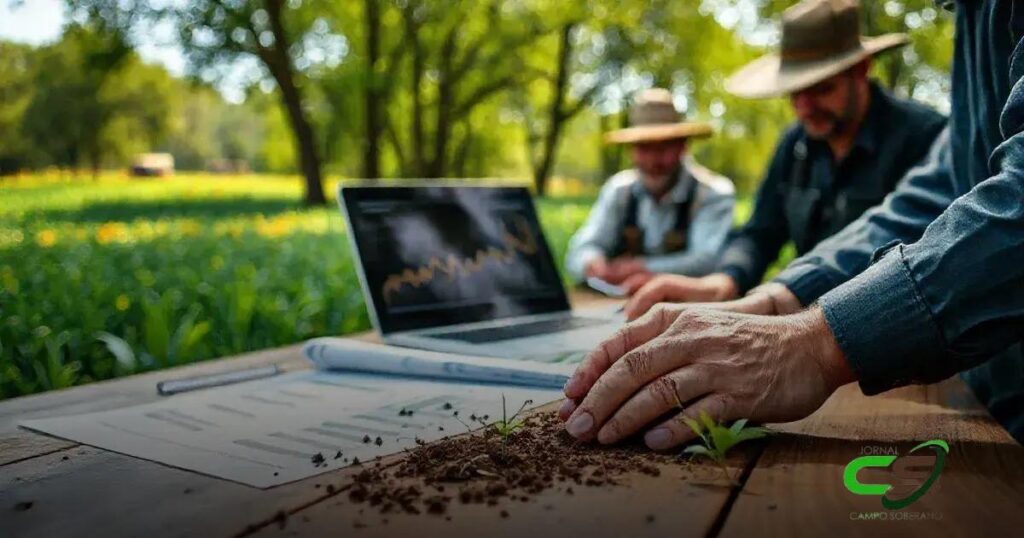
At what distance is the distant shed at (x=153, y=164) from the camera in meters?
10.1

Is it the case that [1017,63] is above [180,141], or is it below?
below

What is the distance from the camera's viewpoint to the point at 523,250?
7.83ft

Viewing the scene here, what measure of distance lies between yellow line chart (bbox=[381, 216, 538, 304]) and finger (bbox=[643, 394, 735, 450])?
1018 millimetres

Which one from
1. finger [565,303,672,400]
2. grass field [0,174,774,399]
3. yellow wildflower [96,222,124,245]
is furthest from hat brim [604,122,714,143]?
finger [565,303,672,400]

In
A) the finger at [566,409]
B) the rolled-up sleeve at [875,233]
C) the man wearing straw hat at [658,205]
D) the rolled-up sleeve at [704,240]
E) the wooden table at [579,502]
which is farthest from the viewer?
the man wearing straw hat at [658,205]

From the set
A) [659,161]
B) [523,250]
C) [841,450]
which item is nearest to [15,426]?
[841,450]

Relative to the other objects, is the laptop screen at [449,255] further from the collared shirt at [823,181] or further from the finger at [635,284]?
the collared shirt at [823,181]

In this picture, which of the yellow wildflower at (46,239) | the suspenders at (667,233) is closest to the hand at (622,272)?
the suspenders at (667,233)

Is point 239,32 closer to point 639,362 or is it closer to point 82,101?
point 82,101

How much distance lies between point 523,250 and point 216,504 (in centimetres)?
155

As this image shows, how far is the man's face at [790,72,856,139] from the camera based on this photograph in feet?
10.7

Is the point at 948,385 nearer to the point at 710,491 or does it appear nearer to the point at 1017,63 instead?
the point at 1017,63

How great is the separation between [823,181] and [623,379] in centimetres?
241

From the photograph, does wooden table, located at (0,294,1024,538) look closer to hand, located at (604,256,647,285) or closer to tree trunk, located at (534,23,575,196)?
hand, located at (604,256,647,285)
